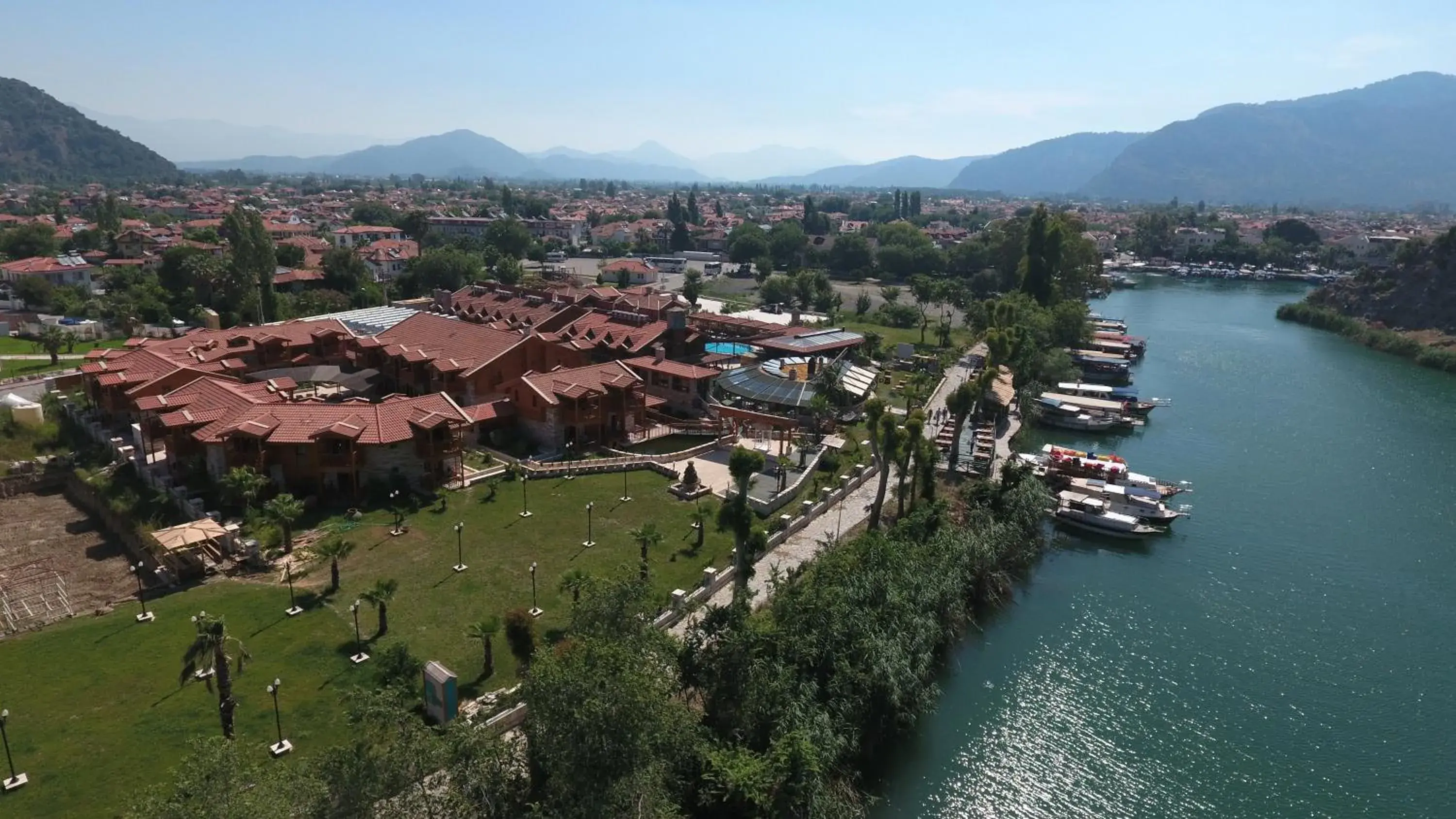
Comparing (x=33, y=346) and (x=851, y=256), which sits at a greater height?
(x=851, y=256)

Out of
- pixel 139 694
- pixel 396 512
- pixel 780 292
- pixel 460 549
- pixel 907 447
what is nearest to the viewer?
pixel 139 694

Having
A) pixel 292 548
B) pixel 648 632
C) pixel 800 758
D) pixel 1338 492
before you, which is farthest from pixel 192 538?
pixel 1338 492

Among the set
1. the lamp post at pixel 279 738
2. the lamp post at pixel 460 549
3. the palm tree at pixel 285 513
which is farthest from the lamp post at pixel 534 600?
the palm tree at pixel 285 513

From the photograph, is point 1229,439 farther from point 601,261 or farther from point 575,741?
point 601,261

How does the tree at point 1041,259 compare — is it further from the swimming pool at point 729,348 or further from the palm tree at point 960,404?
the palm tree at point 960,404

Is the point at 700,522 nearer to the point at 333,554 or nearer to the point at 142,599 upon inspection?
the point at 333,554

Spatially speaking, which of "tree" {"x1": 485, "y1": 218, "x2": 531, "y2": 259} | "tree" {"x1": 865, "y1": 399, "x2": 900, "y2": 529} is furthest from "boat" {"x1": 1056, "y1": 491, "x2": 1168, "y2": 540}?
"tree" {"x1": 485, "y1": 218, "x2": 531, "y2": 259}

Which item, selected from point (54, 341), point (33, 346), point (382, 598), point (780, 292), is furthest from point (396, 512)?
point (780, 292)
